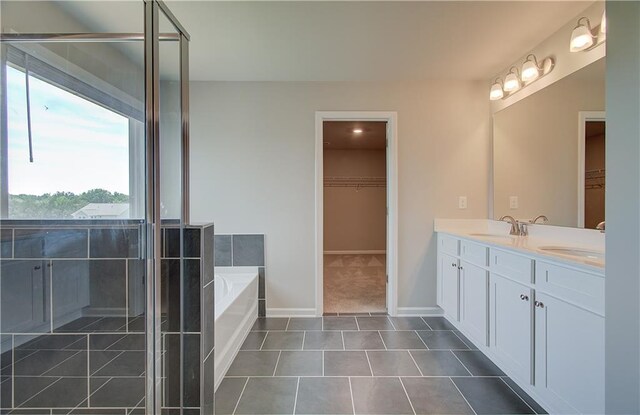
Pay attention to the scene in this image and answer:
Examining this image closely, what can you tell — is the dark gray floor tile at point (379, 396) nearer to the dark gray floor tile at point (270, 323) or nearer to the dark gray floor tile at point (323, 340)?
the dark gray floor tile at point (323, 340)

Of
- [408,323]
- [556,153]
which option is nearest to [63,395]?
[408,323]

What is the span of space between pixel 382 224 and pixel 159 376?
5.55 meters

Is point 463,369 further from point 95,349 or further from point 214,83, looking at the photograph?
point 214,83

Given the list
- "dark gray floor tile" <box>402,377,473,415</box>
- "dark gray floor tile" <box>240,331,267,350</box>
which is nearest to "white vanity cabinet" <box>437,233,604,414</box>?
"dark gray floor tile" <box>402,377,473,415</box>

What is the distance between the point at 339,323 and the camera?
108 inches

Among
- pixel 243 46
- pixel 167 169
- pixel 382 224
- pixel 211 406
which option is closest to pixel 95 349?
pixel 211 406

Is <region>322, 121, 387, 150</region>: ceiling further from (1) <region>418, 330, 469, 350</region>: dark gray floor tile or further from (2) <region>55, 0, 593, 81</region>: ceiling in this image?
(1) <region>418, 330, 469, 350</region>: dark gray floor tile

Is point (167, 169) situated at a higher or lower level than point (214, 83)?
lower

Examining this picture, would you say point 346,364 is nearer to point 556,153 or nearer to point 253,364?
point 253,364

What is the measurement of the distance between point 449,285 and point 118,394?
8.38 feet

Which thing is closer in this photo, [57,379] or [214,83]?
[57,379]

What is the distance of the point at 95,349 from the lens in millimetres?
1546

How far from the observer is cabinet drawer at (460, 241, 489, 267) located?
206 centimetres

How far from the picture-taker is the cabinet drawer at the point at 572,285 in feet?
4.03
